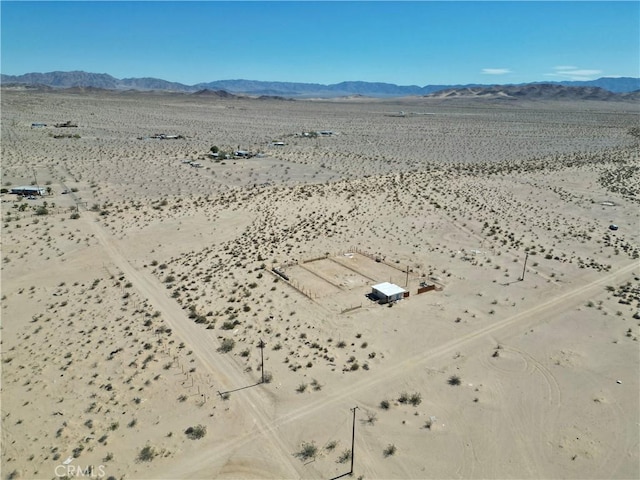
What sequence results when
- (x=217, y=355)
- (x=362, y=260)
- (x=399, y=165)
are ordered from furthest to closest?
1. (x=399, y=165)
2. (x=362, y=260)
3. (x=217, y=355)

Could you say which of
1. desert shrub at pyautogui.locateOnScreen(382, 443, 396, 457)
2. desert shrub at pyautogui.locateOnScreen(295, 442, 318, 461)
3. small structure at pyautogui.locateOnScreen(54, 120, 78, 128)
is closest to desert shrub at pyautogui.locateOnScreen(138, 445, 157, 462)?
desert shrub at pyautogui.locateOnScreen(295, 442, 318, 461)

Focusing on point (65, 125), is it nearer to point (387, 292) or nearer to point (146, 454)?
point (387, 292)

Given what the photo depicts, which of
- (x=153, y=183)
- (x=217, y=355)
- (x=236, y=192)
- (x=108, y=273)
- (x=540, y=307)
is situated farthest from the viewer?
(x=153, y=183)

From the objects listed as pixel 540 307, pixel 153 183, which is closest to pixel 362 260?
pixel 540 307

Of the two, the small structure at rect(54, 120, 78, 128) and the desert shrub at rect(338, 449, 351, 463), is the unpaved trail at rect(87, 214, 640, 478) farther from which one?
the small structure at rect(54, 120, 78, 128)

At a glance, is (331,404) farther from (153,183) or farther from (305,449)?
(153,183)

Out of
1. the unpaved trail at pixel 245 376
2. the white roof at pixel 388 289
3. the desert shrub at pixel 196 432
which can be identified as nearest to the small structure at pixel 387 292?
the white roof at pixel 388 289
